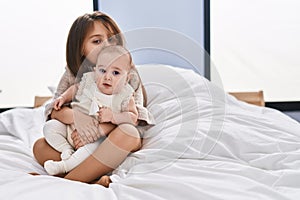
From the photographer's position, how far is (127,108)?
1309mm

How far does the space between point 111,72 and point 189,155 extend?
334mm

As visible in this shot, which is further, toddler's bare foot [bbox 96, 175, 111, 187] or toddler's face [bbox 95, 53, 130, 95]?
toddler's face [bbox 95, 53, 130, 95]

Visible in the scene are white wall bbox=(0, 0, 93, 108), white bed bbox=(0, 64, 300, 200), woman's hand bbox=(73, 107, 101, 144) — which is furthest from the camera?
white wall bbox=(0, 0, 93, 108)

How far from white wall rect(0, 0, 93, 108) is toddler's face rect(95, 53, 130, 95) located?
1683 mm

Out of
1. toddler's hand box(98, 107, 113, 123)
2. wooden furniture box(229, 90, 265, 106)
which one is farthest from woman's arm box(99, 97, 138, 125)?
wooden furniture box(229, 90, 265, 106)

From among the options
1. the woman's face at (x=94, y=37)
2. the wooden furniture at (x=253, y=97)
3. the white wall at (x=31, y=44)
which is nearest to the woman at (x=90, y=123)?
the woman's face at (x=94, y=37)

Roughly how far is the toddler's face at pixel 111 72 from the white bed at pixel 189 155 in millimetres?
208

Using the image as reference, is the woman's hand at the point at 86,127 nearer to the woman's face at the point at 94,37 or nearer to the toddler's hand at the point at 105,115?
the toddler's hand at the point at 105,115

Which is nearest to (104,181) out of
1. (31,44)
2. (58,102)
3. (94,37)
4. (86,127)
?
(86,127)

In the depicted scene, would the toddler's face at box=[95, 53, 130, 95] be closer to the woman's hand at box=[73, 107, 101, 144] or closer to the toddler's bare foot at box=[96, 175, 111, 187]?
the woman's hand at box=[73, 107, 101, 144]

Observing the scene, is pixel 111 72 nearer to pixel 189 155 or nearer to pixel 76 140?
pixel 76 140

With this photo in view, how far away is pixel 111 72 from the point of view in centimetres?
128

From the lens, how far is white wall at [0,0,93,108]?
2926 mm

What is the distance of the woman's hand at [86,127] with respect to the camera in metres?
1.26
